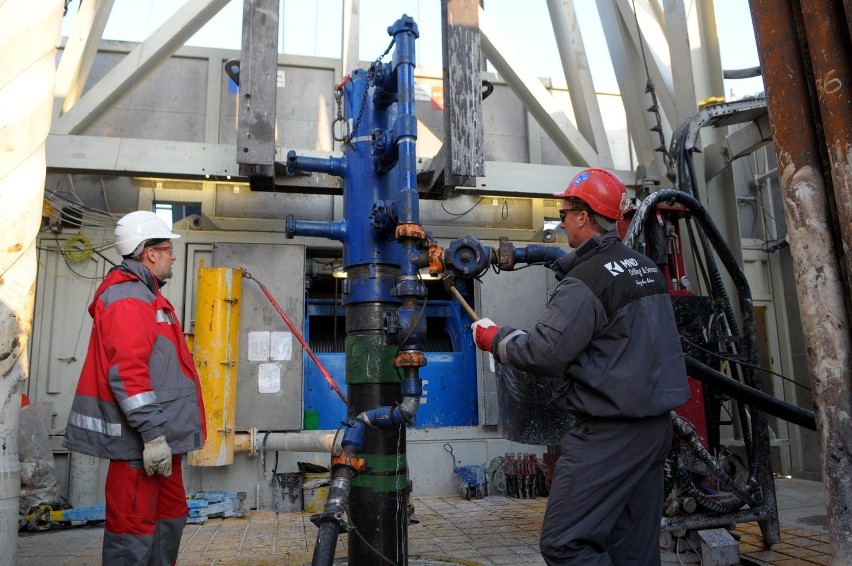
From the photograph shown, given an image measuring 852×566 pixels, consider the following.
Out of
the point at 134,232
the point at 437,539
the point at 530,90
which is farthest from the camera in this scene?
the point at 530,90

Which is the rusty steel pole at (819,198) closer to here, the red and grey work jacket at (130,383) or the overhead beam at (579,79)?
the red and grey work jacket at (130,383)

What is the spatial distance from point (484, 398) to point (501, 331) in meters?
4.26

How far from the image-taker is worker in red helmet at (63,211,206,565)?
7.86 ft

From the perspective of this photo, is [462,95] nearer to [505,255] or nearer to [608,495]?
[505,255]

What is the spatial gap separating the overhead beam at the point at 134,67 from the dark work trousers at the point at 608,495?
16.4 ft

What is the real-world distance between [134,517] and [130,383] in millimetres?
516

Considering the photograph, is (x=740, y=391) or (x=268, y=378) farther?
(x=268, y=378)

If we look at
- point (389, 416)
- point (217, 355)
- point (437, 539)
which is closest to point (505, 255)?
point (389, 416)

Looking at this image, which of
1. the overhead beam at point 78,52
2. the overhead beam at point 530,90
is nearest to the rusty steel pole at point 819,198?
the overhead beam at point 530,90

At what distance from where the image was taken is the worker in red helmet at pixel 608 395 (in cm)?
208

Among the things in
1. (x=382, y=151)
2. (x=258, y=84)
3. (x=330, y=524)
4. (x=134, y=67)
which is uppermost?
(x=134, y=67)

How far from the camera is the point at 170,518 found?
8.62 feet

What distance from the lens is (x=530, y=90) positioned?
6.24m

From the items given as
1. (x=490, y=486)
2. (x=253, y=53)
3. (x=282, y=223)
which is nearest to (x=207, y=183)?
(x=282, y=223)
